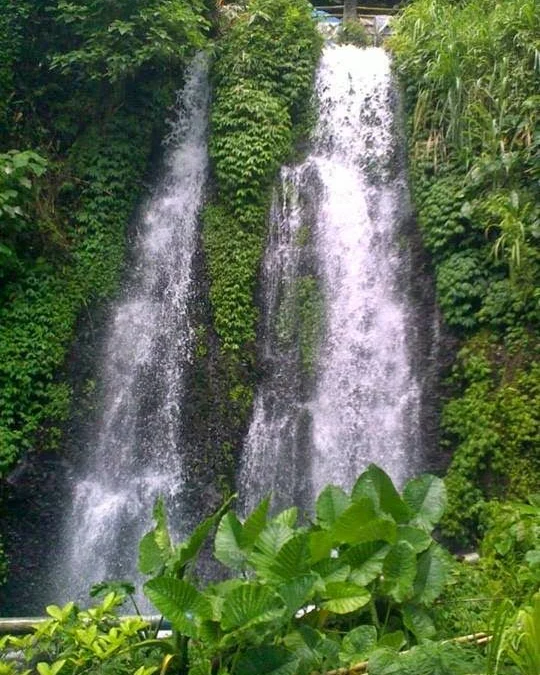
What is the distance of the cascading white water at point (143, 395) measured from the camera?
23.3 feet

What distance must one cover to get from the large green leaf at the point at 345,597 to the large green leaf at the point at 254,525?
42 cm

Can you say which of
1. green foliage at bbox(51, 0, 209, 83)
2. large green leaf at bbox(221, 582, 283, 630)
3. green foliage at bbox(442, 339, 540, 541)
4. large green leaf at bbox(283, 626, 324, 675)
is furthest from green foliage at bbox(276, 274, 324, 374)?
large green leaf at bbox(221, 582, 283, 630)

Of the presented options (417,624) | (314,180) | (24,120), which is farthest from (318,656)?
(24,120)

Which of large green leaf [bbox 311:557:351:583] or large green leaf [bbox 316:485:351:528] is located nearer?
large green leaf [bbox 311:557:351:583]

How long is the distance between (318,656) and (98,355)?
591cm

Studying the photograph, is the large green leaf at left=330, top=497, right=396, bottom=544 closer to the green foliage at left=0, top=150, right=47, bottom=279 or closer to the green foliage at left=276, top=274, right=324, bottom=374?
the green foliage at left=276, top=274, right=324, bottom=374

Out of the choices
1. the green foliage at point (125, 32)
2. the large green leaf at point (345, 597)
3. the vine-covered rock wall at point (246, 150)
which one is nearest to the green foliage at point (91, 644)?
the large green leaf at point (345, 597)

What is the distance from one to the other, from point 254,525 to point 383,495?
0.68 meters

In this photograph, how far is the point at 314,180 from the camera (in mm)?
9461

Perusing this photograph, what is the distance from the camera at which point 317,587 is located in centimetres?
302

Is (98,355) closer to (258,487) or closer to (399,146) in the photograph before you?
(258,487)

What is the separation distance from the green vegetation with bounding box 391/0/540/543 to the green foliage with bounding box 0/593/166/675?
3.81 metres

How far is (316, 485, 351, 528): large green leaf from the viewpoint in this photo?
11.7ft

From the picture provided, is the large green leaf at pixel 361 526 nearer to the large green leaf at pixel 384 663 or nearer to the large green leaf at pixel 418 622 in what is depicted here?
the large green leaf at pixel 418 622
